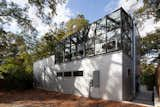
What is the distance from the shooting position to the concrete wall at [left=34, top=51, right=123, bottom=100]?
12.1 m

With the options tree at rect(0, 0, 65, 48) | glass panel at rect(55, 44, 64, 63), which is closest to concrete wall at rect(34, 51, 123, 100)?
glass panel at rect(55, 44, 64, 63)

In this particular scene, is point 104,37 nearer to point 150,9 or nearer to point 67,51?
point 150,9

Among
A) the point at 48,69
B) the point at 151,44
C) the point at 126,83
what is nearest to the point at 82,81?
the point at 126,83

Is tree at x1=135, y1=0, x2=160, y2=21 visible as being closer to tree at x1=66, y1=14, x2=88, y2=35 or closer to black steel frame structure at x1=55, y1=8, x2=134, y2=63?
black steel frame structure at x1=55, y1=8, x2=134, y2=63

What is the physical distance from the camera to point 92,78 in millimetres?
13961

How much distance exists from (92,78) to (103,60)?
160 cm

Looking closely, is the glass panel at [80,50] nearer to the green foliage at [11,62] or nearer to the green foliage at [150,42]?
the green foliage at [11,62]

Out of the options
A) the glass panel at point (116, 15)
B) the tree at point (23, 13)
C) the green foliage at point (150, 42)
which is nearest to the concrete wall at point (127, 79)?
the glass panel at point (116, 15)

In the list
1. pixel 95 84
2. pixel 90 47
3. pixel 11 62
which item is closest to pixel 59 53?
pixel 90 47

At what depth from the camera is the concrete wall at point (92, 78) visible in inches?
475

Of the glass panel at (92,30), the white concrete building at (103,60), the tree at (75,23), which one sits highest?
the tree at (75,23)

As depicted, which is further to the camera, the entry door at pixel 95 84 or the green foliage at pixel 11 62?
the green foliage at pixel 11 62

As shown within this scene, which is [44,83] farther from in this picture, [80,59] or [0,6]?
[0,6]

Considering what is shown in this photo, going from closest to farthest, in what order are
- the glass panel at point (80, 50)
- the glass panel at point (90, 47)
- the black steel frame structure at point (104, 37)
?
1. the black steel frame structure at point (104, 37)
2. the glass panel at point (90, 47)
3. the glass panel at point (80, 50)
